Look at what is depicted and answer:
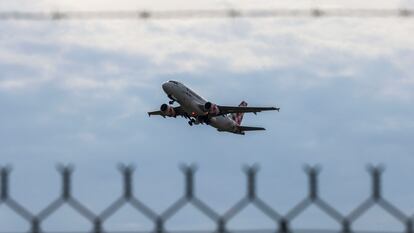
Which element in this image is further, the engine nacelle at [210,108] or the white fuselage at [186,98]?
the engine nacelle at [210,108]

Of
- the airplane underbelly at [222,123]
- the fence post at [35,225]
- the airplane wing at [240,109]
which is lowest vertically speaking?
the fence post at [35,225]

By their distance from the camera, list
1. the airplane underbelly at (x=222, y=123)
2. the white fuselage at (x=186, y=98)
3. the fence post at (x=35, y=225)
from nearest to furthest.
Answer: the fence post at (x=35, y=225)
the white fuselage at (x=186, y=98)
the airplane underbelly at (x=222, y=123)

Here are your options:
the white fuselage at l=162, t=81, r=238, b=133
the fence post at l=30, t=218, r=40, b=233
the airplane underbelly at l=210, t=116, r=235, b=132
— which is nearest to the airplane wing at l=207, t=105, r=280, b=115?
the white fuselage at l=162, t=81, r=238, b=133

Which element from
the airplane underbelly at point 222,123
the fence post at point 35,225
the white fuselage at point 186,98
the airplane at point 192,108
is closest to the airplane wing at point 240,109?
the airplane at point 192,108

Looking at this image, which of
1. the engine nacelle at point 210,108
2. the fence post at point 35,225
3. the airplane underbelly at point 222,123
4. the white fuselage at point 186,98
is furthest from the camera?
the airplane underbelly at point 222,123

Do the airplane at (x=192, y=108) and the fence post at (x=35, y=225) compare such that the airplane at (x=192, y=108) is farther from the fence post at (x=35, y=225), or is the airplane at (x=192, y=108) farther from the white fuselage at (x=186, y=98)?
the fence post at (x=35, y=225)

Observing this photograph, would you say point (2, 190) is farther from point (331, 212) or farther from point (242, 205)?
point (331, 212)

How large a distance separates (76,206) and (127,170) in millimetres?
919

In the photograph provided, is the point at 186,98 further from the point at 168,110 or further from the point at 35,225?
the point at 35,225

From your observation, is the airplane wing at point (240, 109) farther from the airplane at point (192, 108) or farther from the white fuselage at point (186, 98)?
the white fuselage at point (186, 98)

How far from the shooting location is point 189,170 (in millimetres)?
15617

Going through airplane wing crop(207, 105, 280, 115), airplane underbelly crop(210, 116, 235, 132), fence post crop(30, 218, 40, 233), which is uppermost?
airplane underbelly crop(210, 116, 235, 132)

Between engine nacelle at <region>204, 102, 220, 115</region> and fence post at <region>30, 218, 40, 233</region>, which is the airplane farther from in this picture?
fence post at <region>30, 218, 40, 233</region>

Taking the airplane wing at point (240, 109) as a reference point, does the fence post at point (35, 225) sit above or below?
below
